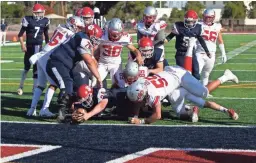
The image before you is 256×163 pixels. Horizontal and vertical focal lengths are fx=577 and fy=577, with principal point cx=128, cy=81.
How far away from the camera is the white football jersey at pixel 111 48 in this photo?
853 cm

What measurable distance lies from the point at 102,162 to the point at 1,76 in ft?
30.1

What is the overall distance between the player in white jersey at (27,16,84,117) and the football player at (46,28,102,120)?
0.26 metres

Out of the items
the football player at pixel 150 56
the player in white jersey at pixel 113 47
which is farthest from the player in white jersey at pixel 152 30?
the player in white jersey at pixel 113 47

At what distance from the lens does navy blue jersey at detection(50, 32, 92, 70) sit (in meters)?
8.02

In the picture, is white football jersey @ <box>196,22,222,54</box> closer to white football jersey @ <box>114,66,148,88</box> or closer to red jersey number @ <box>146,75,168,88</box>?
white football jersey @ <box>114,66,148,88</box>

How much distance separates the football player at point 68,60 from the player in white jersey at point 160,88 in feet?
2.59

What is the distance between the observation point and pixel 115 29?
8281 mm

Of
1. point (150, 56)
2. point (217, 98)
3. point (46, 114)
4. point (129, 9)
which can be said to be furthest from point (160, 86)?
point (129, 9)

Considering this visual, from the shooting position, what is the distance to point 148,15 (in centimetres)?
929

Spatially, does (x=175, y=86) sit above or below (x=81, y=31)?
below

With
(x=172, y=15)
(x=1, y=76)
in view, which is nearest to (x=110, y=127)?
(x=1, y=76)

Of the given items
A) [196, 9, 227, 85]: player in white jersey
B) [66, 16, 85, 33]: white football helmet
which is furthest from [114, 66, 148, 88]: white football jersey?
[196, 9, 227, 85]: player in white jersey

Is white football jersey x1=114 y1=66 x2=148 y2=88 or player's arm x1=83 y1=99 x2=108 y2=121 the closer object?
player's arm x1=83 y1=99 x2=108 y2=121

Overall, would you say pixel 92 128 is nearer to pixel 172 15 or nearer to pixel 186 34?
pixel 186 34
